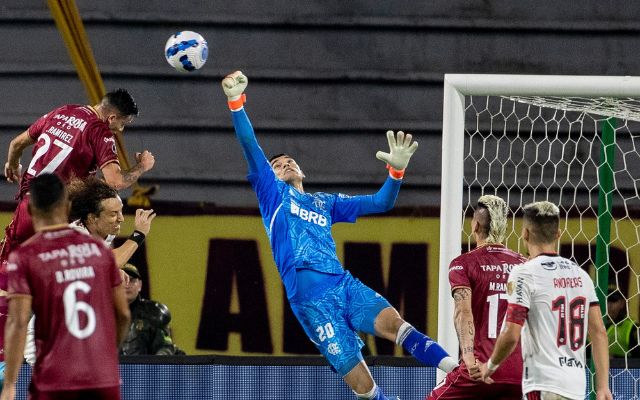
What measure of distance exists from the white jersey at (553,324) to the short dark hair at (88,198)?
8.61 feet

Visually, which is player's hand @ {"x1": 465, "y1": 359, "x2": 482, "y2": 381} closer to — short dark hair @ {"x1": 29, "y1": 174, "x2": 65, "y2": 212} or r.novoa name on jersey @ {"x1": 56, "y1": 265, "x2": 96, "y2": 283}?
r.novoa name on jersey @ {"x1": 56, "y1": 265, "x2": 96, "y2": 283}

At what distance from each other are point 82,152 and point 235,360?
6.35ft

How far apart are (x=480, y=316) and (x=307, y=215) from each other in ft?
4.74

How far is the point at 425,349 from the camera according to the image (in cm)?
499

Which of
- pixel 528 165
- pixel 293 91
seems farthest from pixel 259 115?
pixel 528 165

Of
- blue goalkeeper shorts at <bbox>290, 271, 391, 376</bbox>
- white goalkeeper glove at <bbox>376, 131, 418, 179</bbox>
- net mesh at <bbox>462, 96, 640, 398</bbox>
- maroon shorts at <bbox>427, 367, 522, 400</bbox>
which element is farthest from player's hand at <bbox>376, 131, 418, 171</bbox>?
net mesh at <bbox>462, 96, 640, 398</bbox>

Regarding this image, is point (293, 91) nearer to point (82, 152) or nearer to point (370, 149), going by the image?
point (370, 149)

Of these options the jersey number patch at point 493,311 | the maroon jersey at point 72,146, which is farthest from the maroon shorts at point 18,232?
the jersey number patch at point 493,311

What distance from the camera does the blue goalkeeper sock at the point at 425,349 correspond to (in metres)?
4.95

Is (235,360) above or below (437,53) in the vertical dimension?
below

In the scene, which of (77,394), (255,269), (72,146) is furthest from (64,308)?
(255,269)

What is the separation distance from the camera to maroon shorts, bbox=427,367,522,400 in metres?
4.48

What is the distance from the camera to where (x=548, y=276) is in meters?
3.73

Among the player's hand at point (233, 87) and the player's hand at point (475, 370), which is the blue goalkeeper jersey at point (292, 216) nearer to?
the player's hand at point (233, 87)
